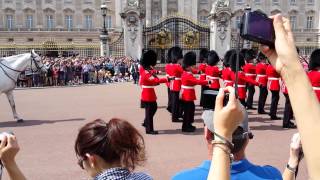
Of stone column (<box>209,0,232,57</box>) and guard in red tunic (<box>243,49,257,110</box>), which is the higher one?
stone column (<box>209,0,232,57</box>)

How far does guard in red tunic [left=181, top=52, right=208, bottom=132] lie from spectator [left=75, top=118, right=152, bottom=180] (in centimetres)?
692

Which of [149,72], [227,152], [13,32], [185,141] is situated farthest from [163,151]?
[13,32]

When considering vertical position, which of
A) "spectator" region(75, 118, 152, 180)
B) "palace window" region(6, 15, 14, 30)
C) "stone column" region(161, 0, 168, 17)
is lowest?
"spectator" region(75, 118, 152, 180)

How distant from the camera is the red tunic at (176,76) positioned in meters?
10.6

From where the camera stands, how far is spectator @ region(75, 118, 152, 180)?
211cm

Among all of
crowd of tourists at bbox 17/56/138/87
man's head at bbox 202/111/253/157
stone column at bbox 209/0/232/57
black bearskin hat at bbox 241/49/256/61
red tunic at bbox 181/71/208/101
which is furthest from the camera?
stone column at bbox 209/0/232/57

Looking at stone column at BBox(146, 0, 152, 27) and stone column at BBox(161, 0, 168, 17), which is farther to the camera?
stone column at BBox(161, 0, 168, 17)

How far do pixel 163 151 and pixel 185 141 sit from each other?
36.6 inches

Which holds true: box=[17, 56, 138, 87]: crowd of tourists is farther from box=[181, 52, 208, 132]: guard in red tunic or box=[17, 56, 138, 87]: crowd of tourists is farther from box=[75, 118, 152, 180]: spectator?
box=[75, 118, 152, 180]: spectator

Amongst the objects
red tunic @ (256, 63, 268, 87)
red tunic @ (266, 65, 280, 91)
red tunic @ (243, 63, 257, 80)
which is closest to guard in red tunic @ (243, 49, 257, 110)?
red tunic @ (243, 63, 257, 80)

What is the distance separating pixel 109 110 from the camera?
11977mm

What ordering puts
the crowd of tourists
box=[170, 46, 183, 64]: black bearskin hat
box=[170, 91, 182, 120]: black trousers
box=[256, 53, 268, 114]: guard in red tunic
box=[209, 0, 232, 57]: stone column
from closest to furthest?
box=[170, 91, 182, 120]: black trousers < box=[170, 46, 183, 64]: black bearskin hat < box=[256, 53, 268, 114]: guard in red tunic < the crowd of tourists < box=[209, 0, 232, 57]: stone column

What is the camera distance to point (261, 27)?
162 centimetres

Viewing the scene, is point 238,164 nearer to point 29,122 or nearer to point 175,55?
point 29,122
